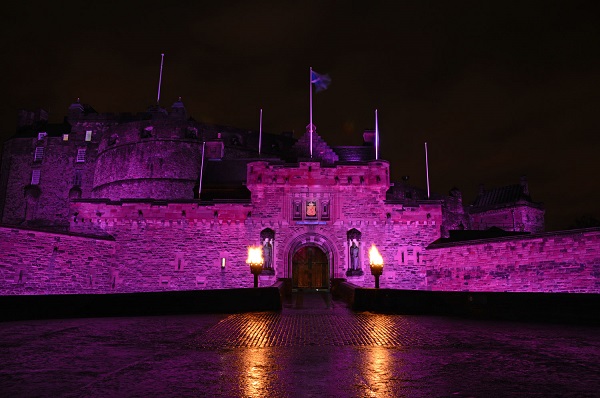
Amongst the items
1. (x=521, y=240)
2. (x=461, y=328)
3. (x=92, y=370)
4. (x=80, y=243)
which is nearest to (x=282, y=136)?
(x=80, y=243)

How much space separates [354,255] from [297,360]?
20.3 metres

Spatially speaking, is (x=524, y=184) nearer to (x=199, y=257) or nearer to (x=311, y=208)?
(x=311, y=208)

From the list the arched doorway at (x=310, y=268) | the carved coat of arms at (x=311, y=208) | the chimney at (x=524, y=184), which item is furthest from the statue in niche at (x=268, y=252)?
A: the chimney at (x=524, y=184)

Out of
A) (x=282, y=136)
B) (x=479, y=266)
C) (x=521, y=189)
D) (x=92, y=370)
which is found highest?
(x=282, y=136)

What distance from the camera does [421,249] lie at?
2695 centimetres

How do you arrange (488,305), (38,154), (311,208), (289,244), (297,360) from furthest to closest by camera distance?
(38,154), (311,208), (289,244), (488,305), (297,360)

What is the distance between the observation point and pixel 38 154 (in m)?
55.1

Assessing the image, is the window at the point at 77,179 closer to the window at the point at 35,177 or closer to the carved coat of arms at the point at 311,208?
the window at the point at 35,177

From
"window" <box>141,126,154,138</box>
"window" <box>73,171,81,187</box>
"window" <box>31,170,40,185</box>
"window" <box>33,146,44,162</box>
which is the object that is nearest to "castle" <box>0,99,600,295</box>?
"window" <box>141,126,154,138</box>

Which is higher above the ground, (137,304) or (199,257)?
(199,257)

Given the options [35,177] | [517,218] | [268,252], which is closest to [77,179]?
[35,177]

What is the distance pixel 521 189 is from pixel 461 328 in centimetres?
4719

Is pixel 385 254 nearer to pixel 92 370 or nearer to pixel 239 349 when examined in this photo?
pixel 239 349

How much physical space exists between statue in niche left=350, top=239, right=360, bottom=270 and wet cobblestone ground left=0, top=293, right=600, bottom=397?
15.5 metres
